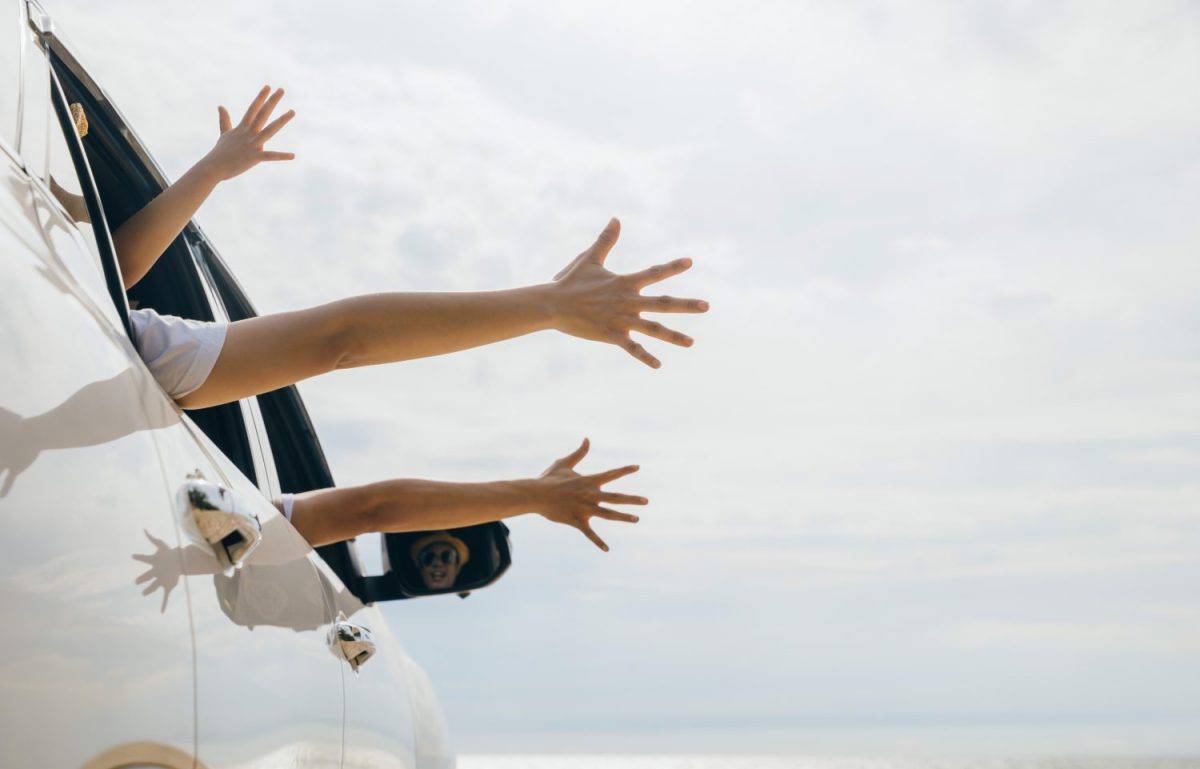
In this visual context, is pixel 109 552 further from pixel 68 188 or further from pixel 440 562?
pixel 440 562

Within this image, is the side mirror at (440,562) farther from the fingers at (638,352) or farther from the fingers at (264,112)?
the fingers at (638,352)

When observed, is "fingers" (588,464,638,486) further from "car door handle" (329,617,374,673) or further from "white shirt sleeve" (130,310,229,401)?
"white shirt sleeve" (130,310,229,401)

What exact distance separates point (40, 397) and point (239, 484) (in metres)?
0.65

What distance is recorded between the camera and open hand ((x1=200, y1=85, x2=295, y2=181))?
8.50 feet

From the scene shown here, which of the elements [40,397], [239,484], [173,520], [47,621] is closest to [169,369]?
[239,484]

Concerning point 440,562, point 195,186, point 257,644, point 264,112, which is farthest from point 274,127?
point 257,644

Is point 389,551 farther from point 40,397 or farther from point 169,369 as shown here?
point 40,397

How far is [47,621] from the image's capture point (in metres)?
0.96

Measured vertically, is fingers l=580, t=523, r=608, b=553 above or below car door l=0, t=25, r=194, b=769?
above

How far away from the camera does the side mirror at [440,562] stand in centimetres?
293

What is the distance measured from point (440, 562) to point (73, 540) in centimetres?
198

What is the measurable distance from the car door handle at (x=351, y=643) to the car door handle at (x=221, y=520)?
0.65 meters

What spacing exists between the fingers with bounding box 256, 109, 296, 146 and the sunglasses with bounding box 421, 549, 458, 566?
1.05 m

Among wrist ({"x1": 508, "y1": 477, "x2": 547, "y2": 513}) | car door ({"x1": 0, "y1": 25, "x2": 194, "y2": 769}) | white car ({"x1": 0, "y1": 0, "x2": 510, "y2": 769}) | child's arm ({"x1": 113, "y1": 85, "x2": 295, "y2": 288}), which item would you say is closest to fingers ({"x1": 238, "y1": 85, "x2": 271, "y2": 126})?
child's arm ({"x1": 113, "y1": 85, "x2": 295, "y2": 288})
